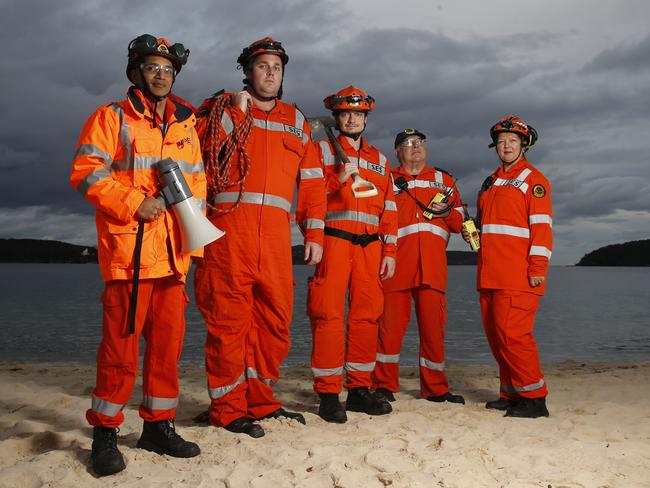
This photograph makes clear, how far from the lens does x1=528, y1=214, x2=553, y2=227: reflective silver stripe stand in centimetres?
518

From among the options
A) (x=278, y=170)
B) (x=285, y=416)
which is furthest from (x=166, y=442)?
(x=278, y=170)

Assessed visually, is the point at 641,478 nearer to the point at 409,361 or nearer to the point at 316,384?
the point at 316,384

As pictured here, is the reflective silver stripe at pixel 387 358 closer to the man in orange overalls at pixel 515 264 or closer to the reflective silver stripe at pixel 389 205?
the man in orange overalls at pixel 515 264

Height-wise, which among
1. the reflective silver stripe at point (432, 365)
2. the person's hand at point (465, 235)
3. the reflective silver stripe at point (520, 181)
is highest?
the reflective silver stripe at point (520, 181)

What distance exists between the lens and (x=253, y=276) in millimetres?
4273

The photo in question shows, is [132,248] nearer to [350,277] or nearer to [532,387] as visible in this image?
[350,277]

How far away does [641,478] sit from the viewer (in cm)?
368

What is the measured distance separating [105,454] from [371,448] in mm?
1561

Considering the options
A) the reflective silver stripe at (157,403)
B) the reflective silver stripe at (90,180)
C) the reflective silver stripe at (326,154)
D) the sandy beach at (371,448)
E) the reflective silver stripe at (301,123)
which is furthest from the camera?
the reflective silver stripe at (326,154)

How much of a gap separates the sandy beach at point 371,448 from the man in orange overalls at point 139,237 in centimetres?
26

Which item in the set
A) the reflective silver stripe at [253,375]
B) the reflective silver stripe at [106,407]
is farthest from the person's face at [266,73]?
the reflective silver stripe at [106,407]

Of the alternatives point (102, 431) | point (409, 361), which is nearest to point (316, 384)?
point (102, 431)

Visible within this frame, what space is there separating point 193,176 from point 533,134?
301cm

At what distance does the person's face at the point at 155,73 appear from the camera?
12.0ft
